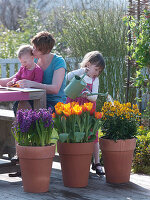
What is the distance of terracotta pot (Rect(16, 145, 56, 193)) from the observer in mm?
2828

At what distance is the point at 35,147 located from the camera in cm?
282

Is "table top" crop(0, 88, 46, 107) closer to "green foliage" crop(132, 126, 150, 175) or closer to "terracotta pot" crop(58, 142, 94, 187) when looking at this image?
"terracotta pot" crop(58, 142, 94, 187)

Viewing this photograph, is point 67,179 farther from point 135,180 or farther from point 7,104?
point 7,104

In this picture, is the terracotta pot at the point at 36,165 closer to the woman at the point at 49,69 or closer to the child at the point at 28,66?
the woman at the point at 49,69

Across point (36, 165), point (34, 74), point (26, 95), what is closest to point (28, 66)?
point (34, 74)

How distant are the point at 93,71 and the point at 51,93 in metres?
0.41

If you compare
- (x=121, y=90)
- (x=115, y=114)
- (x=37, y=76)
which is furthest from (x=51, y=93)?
(x=121, y=90)

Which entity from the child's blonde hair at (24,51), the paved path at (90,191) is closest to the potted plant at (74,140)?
the paved path at (90,191)

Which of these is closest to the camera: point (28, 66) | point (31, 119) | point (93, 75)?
Answer: point (31, 119)

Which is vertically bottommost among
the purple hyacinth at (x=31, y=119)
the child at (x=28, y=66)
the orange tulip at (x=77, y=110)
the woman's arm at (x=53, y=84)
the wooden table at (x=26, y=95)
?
the purple hyacinth at (x=31, y=119)

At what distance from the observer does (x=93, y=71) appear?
136 inches

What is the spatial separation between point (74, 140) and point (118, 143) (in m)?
0.38

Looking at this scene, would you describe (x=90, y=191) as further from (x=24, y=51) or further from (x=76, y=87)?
(x=24, y=51)

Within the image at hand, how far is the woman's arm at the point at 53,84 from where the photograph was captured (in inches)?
134
